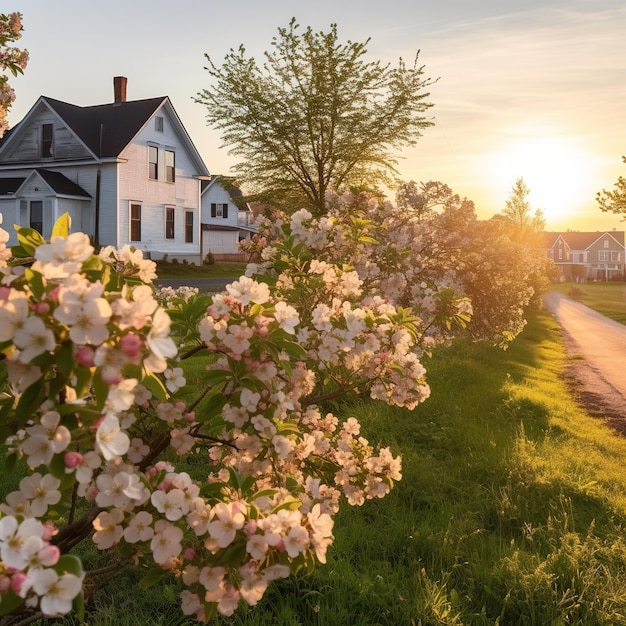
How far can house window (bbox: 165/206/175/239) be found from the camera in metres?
36.3

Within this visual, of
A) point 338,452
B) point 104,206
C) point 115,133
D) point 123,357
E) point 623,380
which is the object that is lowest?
point 623,380

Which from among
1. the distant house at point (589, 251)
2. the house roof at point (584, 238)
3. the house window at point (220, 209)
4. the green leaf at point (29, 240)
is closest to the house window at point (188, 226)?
the house window at point (220, 209)

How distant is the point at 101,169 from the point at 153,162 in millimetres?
3180

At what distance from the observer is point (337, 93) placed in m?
27.4

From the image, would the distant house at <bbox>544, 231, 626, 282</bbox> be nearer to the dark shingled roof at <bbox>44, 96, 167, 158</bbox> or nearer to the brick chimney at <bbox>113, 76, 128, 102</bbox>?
the brick chimney at <bbox>113, 76, 128, 102</bbox>

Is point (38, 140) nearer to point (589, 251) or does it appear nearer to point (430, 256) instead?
point (430, 256)

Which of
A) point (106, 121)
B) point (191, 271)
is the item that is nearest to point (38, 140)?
point (106, 121)

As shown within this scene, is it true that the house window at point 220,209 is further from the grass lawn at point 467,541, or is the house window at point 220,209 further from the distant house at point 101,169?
the grass lawn at point 467,541

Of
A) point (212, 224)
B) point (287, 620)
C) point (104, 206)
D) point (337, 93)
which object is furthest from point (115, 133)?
point (287, 620)

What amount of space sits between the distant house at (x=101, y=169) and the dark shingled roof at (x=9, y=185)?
7cm

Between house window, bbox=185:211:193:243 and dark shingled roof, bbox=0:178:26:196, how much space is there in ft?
29.0

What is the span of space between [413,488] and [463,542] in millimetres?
1169

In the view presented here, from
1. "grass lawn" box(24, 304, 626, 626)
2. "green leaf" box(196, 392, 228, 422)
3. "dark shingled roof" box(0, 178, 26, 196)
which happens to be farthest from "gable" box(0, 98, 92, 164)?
"green leaf" box(196, 392, 228, 422)

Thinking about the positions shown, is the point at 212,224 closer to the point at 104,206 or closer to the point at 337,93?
the point at 104,206
